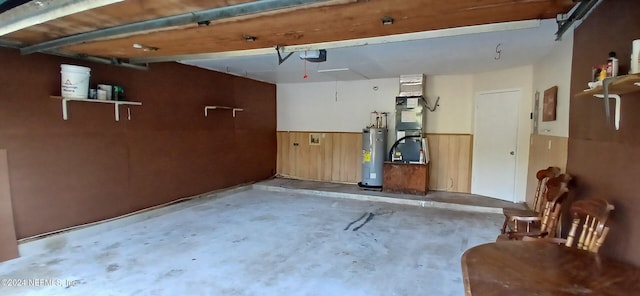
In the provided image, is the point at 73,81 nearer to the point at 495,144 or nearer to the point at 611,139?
the point at 611,139

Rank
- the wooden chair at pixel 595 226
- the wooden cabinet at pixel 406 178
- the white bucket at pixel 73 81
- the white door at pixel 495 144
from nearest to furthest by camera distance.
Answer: the wooden chair at pixel 595 226, the white bucket at pixel 73 81, the white door at pixel 495 144, the wooden cabinet at pixel 406 178

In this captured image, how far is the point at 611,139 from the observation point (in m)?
2.27

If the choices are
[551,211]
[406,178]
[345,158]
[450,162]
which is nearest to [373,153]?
[406,178]

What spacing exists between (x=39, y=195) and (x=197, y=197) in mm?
2217

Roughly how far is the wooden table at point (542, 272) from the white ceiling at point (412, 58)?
1.64 metres

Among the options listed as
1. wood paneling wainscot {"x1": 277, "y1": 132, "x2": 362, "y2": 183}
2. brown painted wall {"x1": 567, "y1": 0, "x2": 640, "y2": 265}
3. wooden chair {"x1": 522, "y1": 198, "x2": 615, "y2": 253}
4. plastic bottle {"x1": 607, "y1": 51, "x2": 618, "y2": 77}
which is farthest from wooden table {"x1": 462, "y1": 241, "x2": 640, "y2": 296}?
wood paneling wainscot {"x1": 277, "y1": 132, "x2": 362, "y2": 183}

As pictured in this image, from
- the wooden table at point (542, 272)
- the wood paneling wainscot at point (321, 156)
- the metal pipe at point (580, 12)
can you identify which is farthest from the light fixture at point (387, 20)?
the wood paneling wainscot at point (321, 156)

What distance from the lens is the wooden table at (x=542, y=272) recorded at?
4.18 ft

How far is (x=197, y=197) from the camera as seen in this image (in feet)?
18.3

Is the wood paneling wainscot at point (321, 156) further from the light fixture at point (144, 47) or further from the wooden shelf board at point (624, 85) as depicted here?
the wooden shelf board at point (624, 85)

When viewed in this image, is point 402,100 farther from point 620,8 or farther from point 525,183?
point 620,8

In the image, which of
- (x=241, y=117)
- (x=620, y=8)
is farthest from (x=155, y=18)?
(x=241, y=117)

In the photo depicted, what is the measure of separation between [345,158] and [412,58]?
9.80 feet

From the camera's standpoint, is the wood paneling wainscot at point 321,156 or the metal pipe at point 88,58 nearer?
the metal pipe at point 88,58
